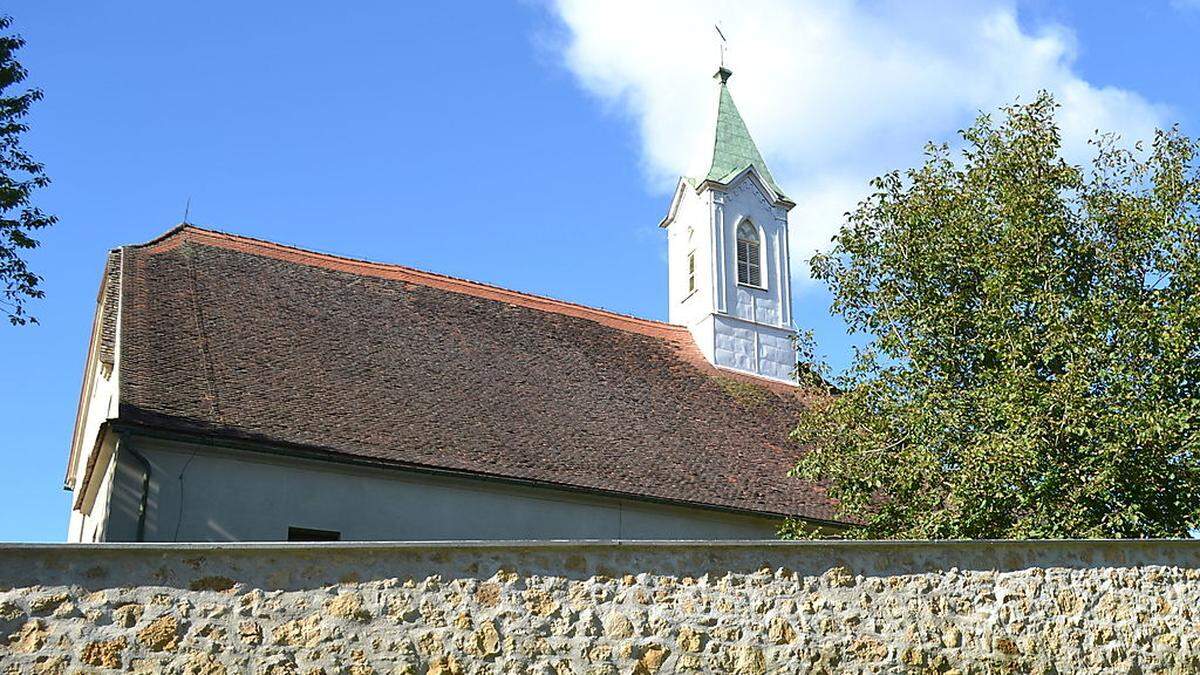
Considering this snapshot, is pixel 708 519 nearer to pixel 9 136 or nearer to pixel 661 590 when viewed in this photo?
pixel 661 590

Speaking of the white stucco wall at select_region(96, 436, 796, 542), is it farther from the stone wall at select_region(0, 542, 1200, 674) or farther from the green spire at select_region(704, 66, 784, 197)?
the green spire at select_region(704, 66, 784, 197)

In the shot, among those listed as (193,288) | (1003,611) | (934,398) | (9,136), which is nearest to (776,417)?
(934,398)

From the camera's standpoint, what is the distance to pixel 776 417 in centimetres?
2239

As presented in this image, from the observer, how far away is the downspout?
14.8 m

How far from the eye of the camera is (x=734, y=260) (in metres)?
26.2

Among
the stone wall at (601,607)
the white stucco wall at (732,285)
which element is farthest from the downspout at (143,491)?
the white stucco wall at (732,285)

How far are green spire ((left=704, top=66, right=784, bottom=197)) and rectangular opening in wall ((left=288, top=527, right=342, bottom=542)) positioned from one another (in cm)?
1326

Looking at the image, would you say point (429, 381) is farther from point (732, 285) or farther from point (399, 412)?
point (732, 285)

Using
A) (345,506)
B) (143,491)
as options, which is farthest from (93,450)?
(345,506)

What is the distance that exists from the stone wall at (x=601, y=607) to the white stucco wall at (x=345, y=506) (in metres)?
6.63

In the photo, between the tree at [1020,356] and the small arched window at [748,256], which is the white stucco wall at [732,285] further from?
the tree at [1020,356]

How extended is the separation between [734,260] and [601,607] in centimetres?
1726

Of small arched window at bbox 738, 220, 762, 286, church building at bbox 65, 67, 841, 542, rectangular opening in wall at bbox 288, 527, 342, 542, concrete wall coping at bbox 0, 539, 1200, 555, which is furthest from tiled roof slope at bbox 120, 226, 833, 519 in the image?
concrete wall coping at bbox 0, 539, 1200, 555

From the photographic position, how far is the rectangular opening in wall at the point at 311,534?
52.1ft
